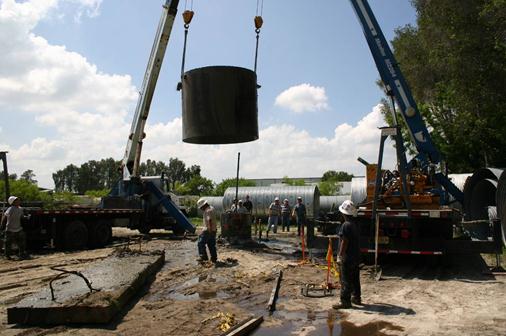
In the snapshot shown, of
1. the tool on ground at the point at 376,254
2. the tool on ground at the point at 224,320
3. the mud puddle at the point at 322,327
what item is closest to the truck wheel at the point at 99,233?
the tool on ground at the point at 376,254

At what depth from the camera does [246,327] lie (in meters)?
5.39

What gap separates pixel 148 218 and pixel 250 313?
489 inches

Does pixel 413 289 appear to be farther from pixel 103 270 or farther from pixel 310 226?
pixel 103 270

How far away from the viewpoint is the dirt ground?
5590 mm

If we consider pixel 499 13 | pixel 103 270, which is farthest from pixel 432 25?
pixel 103 270

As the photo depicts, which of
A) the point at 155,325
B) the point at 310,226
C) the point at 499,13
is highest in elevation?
the point at 499,13

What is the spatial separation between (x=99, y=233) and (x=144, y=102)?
518cm

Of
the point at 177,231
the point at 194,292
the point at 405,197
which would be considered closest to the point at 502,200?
the point at 405,197

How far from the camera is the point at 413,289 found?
765 centimetres

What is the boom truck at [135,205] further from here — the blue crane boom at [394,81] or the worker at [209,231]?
the blue crane boom at [394,81]

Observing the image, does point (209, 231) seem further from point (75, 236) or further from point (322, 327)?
point (75, 236)

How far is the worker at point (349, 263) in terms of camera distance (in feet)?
21.6

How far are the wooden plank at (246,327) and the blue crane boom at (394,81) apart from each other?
8710mm

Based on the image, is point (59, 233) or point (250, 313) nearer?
point (250, 313)
